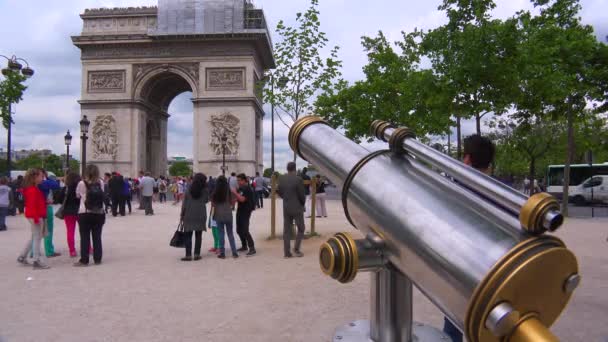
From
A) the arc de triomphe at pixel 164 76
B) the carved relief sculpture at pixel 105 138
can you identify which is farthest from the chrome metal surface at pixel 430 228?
the carved relief sculpture at pixel 105 138

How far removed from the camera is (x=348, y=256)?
4.99 feet

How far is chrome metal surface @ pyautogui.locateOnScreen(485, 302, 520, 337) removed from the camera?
0.96 meters

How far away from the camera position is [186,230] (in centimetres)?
835

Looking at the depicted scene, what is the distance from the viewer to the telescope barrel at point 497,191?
3.47ft

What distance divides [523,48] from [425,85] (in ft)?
8.98

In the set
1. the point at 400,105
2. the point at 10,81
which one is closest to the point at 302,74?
the point at 400,105

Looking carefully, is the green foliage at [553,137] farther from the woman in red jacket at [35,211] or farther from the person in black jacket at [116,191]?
the woman in red jacket at [35,211]

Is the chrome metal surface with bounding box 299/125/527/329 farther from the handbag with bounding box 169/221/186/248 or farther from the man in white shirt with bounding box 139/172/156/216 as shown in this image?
the man in white shirt with bounding box 139/172/156/216

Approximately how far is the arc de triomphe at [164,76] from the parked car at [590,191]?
20.5 m

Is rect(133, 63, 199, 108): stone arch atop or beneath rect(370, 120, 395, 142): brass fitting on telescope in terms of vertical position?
atop

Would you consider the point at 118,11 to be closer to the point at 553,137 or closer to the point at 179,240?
the point at 179,240

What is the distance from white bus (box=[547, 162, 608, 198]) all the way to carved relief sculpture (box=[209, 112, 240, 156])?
67.7 ft

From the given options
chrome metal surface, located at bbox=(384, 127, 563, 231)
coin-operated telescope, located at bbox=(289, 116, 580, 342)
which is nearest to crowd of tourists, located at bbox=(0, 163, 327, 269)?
coin-operated telescope, located at bbox=(289, 116, 580, 342)

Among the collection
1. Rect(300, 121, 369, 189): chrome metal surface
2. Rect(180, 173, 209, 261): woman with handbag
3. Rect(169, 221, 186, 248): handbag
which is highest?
Rect(300, 121, 369, 189): chrome metal surface
